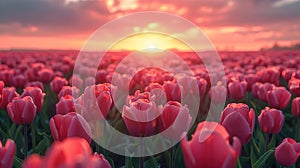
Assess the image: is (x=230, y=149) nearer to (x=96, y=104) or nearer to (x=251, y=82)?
(x=96, y=104)

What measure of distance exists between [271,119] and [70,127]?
2.06 metres

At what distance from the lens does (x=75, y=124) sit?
2.52 metres

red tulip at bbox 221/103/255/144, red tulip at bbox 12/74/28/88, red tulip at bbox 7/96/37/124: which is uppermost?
red tulip at bbox 221/103/255/144

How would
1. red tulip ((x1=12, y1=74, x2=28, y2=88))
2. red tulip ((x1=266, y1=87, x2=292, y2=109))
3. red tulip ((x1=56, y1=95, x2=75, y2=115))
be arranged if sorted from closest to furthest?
red tulip ((x1=56, y1=95, x2=75, y2=115))
red tulip ((x1=266, y1=87, x2=292, y2=109))
red tulip ((x1=12, y1=74, x2=28, y2=88))

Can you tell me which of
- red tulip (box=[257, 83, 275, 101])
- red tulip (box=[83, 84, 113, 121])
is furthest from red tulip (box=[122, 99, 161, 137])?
red tulip (box=[257, 83, 275, 101])

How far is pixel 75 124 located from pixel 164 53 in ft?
65.2

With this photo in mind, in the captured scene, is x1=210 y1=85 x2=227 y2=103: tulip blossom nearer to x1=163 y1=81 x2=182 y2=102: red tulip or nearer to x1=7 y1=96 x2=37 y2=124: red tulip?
x1=163 y1=81 x2=182 y2=102: red tulip

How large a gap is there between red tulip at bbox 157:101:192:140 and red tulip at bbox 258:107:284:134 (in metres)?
1.11

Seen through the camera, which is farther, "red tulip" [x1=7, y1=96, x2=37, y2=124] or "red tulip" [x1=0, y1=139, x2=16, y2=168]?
"red tulip" [x1=7, y1=96, x2=37, y2=124]

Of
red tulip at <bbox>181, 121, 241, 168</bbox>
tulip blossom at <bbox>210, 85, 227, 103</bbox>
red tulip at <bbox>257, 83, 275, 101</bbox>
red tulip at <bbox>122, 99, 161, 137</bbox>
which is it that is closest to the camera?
red tulip at <bbox>181, 121, 241, 168</bbox>

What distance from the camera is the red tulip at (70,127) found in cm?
252

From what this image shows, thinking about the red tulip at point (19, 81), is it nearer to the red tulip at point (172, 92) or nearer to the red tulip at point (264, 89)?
the red tulip at point (172, 92)

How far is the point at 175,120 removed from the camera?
2900 millimetres

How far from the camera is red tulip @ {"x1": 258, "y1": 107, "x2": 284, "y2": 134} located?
12.2 feet
